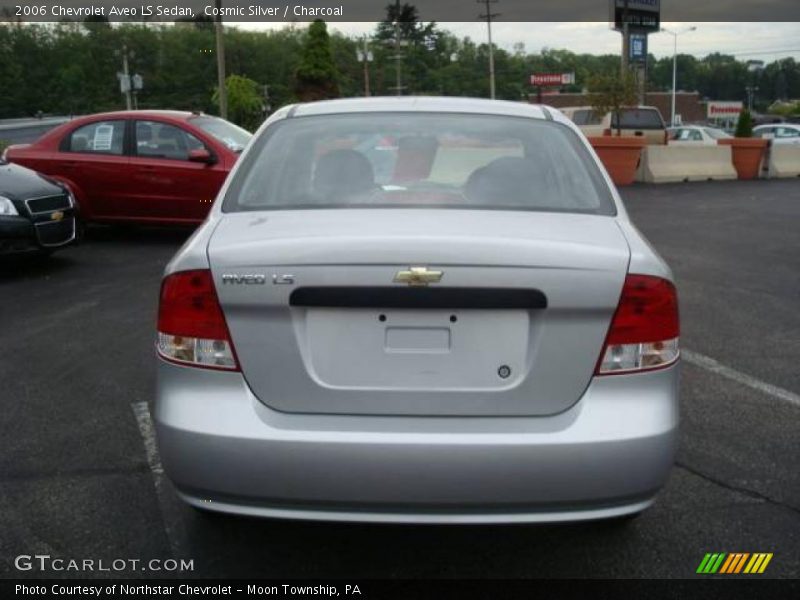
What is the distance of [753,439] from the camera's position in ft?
13.8

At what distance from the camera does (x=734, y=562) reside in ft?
10.1

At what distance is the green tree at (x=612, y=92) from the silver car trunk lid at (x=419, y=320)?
73.9 ft

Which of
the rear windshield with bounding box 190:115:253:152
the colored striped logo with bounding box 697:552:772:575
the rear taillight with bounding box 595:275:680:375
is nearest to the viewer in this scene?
the rear taillight with bounding box 595:275:680:375

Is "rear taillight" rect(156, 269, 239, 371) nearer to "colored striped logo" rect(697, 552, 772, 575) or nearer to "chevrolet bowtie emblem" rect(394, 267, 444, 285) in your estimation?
"chevrolet bowtie emblem" rect(394, 267, 444, 285)

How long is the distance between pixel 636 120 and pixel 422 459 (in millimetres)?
24063

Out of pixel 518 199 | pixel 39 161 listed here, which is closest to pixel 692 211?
pixel 39 161

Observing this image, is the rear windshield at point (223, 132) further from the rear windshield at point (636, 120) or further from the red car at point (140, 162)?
the rear windshield at point (636, 120)

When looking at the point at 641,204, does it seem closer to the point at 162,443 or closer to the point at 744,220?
the point at 744,220

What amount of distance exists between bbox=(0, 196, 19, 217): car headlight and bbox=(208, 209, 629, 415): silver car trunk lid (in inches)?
248

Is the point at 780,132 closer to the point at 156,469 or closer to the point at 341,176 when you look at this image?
the point at 341,176

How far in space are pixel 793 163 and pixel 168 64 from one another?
5227 cm

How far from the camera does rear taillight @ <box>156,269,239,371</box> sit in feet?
8.65

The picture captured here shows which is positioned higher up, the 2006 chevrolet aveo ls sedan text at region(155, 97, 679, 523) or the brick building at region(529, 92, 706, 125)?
the brick building at region(529, 92, 706, 125)

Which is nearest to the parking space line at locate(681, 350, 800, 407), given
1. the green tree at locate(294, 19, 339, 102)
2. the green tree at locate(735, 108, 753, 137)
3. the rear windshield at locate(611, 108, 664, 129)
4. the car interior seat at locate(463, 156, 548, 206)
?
the car interior seat at locate(463, 156, 548, 206)
